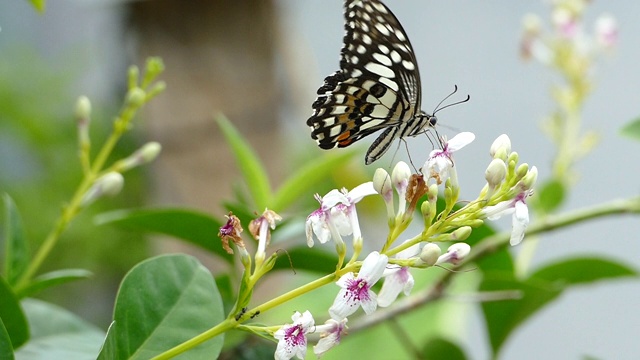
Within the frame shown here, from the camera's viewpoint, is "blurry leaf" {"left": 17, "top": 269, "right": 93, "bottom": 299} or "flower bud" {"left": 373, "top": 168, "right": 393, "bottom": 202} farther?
"blurry leaf" {"left": 17, "top": 269, "right": 93, "bottom": 299}

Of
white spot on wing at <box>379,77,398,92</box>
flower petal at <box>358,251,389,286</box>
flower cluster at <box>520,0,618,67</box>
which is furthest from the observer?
flower cluster at <box>520,0,618,67</box>

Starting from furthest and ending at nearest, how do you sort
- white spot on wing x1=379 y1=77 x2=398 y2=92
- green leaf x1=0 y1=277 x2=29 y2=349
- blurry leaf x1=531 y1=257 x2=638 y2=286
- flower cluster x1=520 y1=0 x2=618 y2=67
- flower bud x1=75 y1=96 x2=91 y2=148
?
flower cluster x1=520 y1=0 x2=618 y2=67 < blurry leaf x1=531 y1=257 x2=638 y2=286 < flower bud x1=75 y1=96 x2=91 y2=148 < white spot on wing x1=379 y1=77 x2=398 y2=92 < green leaf x1=0 y1=277 x2=29 y2=349

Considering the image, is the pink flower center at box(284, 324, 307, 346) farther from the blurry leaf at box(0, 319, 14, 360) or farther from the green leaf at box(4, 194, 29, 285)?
the green leaf at box(4, 194, 29, 285)

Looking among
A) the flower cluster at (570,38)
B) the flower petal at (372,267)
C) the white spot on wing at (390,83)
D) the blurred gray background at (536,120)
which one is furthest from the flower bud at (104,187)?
the blurred gray background at (536,120)

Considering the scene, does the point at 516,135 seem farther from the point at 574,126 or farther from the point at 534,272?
the point at 534,272

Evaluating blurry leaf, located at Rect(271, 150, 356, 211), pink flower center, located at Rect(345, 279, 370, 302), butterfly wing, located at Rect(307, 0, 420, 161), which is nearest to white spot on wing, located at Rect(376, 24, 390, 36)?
butterfly wing, located at Rect(307, 0, 420, 161)

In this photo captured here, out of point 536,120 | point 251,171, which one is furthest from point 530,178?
point 536,120

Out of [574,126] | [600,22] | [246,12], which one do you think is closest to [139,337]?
[574,126]

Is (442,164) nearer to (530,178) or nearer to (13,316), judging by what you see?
(530,178)
